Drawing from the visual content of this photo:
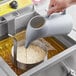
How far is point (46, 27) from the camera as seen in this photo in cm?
78

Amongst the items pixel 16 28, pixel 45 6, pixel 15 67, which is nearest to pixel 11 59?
pixel 15 67

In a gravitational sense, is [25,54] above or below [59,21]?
below

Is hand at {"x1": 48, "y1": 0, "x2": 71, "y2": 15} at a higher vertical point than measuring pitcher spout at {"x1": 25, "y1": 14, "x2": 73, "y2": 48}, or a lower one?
higher

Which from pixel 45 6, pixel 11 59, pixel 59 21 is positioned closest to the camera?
pixel 59 21

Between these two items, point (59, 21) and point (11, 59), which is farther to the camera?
point (11, 59)

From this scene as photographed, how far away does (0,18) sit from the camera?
99cm

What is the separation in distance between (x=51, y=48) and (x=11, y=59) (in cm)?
18

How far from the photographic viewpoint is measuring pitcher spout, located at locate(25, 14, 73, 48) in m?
0.78

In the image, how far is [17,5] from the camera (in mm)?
1028

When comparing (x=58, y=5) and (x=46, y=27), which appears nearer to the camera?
(x=46, y=27)

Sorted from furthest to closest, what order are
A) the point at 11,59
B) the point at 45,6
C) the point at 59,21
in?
the point at 45,6
the point at 11,59
the point at 59,21

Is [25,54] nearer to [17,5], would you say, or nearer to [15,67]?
[15,67]

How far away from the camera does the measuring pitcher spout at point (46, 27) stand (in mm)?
778

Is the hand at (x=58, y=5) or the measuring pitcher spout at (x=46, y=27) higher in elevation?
the hand at (x=58, y=5)
